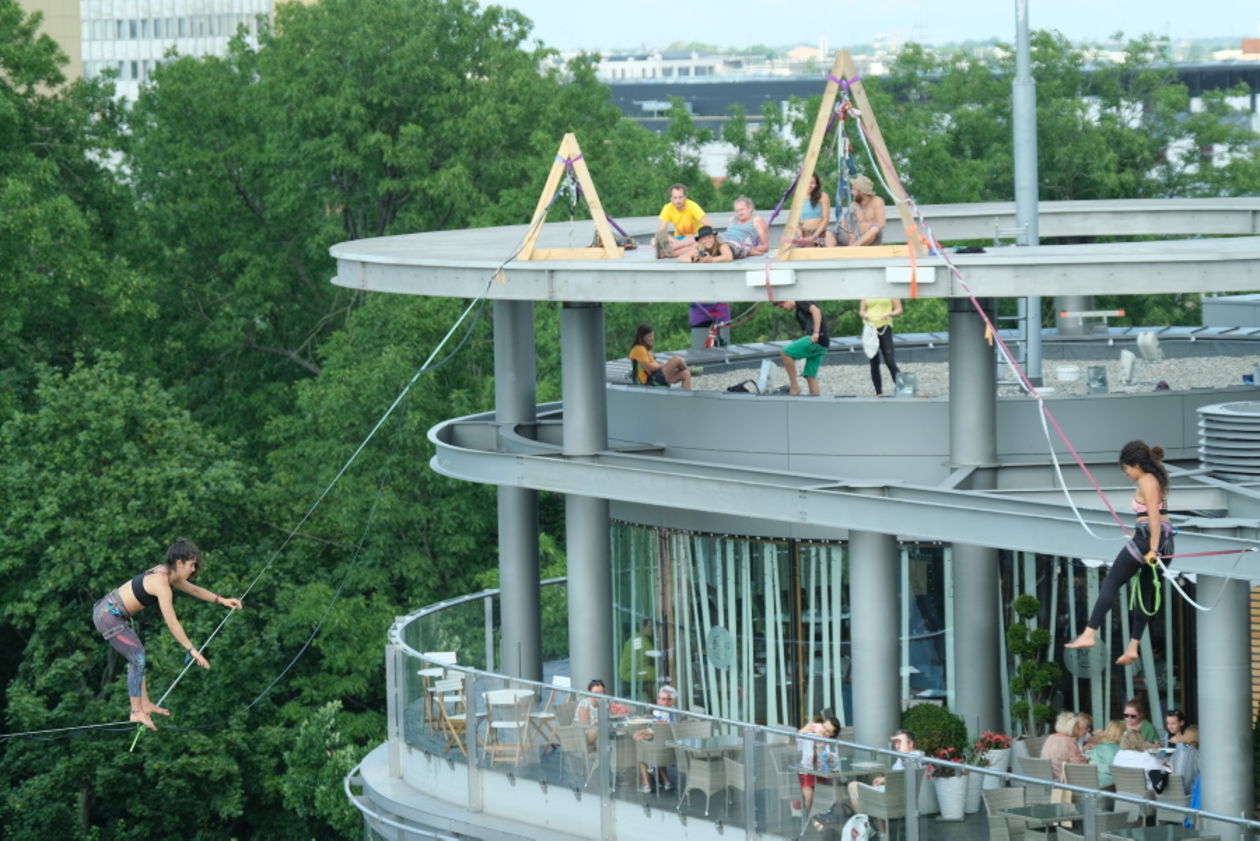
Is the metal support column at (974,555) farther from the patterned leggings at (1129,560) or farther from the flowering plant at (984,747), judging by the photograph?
the patterned leggings at (1129,560)

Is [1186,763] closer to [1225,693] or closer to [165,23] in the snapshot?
[1225,693]

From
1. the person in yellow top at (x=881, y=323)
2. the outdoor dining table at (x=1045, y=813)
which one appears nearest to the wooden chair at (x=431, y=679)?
the person in yellow top at (x=881, y=323)

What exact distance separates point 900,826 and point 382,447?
105 feet

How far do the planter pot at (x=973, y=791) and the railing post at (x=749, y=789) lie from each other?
76.5 inches

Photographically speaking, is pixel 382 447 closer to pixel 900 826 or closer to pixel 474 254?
pixel 474 254

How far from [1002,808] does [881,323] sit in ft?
28.3

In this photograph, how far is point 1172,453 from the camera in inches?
946

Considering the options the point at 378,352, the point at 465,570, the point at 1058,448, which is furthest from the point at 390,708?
the point at 378,352

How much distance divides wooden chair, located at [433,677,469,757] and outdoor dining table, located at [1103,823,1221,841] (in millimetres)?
8074

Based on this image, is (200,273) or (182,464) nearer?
(182,464)

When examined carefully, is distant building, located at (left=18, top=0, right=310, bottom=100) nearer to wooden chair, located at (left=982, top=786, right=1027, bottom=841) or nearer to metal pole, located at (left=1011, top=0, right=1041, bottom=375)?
metal pole, located at (left=1011, top=0, right=1041, bottom=375)

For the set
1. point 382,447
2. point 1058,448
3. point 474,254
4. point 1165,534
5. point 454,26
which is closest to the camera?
point 1165,534

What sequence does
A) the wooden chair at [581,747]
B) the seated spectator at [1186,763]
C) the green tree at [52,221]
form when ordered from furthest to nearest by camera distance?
1. the green tree at [52,221]
2. the wooden chair at [581,747]
3. the seated spectator at [1186,763]

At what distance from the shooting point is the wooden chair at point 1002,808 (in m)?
18.6
